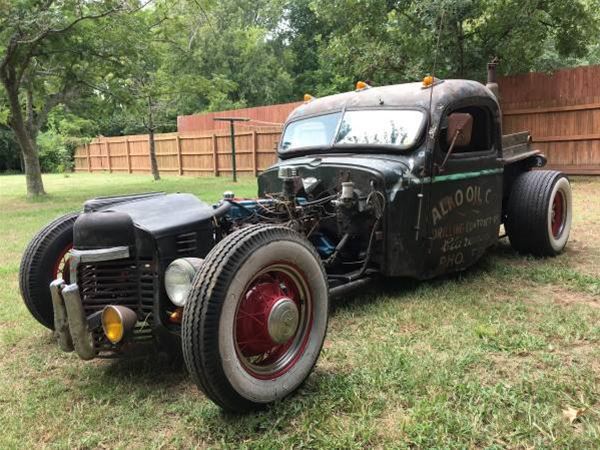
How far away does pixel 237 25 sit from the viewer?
126 feet

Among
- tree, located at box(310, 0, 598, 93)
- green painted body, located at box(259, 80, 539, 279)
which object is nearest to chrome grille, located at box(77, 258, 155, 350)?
green painted body, located at box(259, 80, 539, 279)

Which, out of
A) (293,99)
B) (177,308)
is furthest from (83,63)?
(293,99)

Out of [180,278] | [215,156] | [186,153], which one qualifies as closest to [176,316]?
[180,278]

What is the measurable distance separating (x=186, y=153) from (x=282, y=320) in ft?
69.7

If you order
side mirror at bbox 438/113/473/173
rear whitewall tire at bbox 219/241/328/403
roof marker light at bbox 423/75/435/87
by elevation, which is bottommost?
rear whitewall tire at bbox 219/241/328/403

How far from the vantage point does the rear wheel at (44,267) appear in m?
3.64

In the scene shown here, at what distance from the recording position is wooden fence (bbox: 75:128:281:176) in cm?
1942

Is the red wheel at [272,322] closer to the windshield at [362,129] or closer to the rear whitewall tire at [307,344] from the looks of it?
the rear whitewall tire at [307,344]

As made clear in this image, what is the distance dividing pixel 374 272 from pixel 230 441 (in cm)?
201

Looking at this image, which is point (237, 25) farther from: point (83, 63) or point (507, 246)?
point (507, 246)

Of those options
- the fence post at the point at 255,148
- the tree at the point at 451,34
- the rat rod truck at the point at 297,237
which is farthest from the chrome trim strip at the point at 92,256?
the fence post at the point at 255,148

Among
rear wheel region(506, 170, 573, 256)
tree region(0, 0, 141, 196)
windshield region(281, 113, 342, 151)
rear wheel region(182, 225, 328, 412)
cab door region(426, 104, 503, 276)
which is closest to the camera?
rear wheel region(182, 225, 328, 412)

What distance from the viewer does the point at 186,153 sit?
2327cm

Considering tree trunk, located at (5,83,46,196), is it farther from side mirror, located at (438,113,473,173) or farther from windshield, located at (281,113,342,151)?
side mirror, located at (438,113,473,173)
